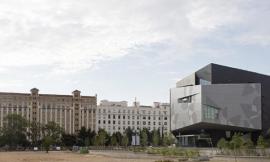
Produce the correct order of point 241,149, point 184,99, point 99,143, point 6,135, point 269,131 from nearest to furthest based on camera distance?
point 241,149 < point 269,131 < point 184,99 < point 99,143 < point 6,135

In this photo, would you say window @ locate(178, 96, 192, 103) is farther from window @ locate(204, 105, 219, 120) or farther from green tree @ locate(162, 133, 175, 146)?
green tree @ locate(162, 133, 175, 146)

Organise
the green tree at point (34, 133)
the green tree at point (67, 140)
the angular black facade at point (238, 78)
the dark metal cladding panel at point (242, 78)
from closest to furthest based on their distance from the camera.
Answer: the angular black facade at point (238, 78), the dark metal cladding panel at point (242, 78), the green tree at point (67, 140), the green tree at point (34, 133)

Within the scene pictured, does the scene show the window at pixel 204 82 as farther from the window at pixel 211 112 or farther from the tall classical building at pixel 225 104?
the window at pixel 211 112

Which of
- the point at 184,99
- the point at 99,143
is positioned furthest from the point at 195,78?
the point at 99,143

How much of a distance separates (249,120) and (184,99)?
15.2 meters

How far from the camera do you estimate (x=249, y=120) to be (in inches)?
4040

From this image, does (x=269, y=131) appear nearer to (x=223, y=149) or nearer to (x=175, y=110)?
(x=175, y=110)

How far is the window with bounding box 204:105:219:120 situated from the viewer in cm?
10162

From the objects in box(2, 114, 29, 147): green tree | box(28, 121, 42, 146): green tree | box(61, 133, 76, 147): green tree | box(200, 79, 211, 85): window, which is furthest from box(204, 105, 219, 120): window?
box(28, 121, 42, 146): green tree

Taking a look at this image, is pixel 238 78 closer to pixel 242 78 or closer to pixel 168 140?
pixel 242 78

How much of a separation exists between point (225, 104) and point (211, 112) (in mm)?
3714

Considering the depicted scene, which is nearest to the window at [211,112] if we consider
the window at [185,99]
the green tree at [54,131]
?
the window at [185,99]

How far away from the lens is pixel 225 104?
103m

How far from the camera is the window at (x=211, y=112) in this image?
102m
